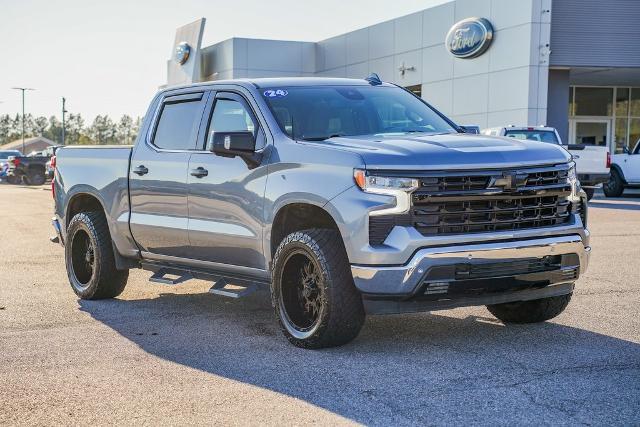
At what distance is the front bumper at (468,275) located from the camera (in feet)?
19.1

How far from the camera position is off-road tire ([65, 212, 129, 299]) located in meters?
8.65

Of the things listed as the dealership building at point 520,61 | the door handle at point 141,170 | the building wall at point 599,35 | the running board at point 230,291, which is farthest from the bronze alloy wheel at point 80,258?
the building wall at point 599,35

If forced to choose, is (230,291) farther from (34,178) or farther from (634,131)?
(34,178)

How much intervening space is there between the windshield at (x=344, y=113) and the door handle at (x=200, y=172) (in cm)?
73

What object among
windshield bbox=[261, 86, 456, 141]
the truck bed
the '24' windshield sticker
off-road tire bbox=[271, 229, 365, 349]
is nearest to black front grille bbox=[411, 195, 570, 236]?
off-road tire bbox=[271, 229, 365, 349]

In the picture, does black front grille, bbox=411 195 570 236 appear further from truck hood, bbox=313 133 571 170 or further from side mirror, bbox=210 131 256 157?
side mirror, bbox=210 131 256 157

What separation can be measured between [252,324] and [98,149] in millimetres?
2561

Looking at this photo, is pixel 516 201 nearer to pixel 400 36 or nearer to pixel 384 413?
pixel 384 413

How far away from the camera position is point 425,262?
578 centimetres

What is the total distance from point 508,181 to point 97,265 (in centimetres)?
Answer: 424

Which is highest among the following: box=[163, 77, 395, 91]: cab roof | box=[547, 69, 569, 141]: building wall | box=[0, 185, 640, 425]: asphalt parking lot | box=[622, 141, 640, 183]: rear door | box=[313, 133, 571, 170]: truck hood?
box=[547, 69, 569, 141]: building wall

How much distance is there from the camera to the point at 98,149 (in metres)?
8.80

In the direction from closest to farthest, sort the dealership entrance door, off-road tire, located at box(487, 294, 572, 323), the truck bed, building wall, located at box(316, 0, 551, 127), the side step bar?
1. off-road tire, located at box(487, 294, 572, 323)
2. the side step bar
3. the truck bed
4. building wall, located at box(316, 0, 551, 127)
5. the dealership entrance door

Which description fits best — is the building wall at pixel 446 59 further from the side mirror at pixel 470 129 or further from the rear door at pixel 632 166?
the side mirror at pixel 470 129
